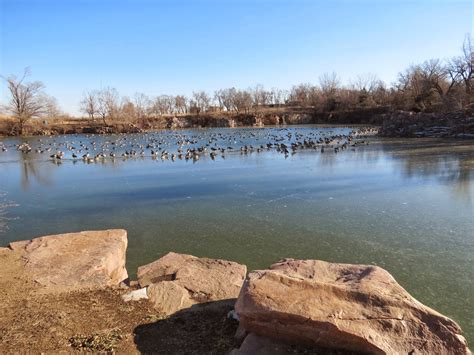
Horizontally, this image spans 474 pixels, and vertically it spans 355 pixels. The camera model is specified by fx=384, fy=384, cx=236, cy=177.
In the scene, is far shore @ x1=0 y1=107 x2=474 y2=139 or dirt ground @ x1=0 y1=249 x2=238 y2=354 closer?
dirt ground @ x1=0 y1=249 x2=238 y2=354

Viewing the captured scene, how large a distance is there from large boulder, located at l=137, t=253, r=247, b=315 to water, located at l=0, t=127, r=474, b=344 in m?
0.90

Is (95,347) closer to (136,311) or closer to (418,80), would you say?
(136,311)

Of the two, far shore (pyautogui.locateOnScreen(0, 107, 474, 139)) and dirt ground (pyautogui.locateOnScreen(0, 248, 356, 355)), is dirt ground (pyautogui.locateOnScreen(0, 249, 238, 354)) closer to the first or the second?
dirt ground (pyautogui.locateOnScreen(0, 248, 356, 355))

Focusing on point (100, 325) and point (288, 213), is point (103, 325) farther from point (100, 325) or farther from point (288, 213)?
point (288, 213)

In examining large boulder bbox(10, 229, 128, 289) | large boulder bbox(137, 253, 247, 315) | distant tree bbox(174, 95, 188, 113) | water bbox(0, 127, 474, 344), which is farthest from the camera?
distant tree bbox(174, 95, 188, 113)

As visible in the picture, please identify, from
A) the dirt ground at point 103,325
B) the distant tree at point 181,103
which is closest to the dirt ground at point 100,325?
the dirt ground at point 103,325

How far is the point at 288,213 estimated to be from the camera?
9094 millimetres

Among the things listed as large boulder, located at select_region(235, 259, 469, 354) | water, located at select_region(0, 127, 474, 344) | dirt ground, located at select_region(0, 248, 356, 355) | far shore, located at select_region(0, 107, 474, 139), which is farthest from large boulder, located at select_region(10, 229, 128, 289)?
far shore, located at select_region(0, 107, 474, 139)

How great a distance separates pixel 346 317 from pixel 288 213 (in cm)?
582

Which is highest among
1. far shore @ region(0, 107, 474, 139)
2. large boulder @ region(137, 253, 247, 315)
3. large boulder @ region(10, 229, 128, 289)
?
far shore @ region(0, 107, 474, 139)

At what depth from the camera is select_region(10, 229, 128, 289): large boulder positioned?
523 centimetres

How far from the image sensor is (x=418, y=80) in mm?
52688

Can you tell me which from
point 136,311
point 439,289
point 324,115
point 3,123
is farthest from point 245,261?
point 324,115

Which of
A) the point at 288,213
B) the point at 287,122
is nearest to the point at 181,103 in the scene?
the point at 287,122
